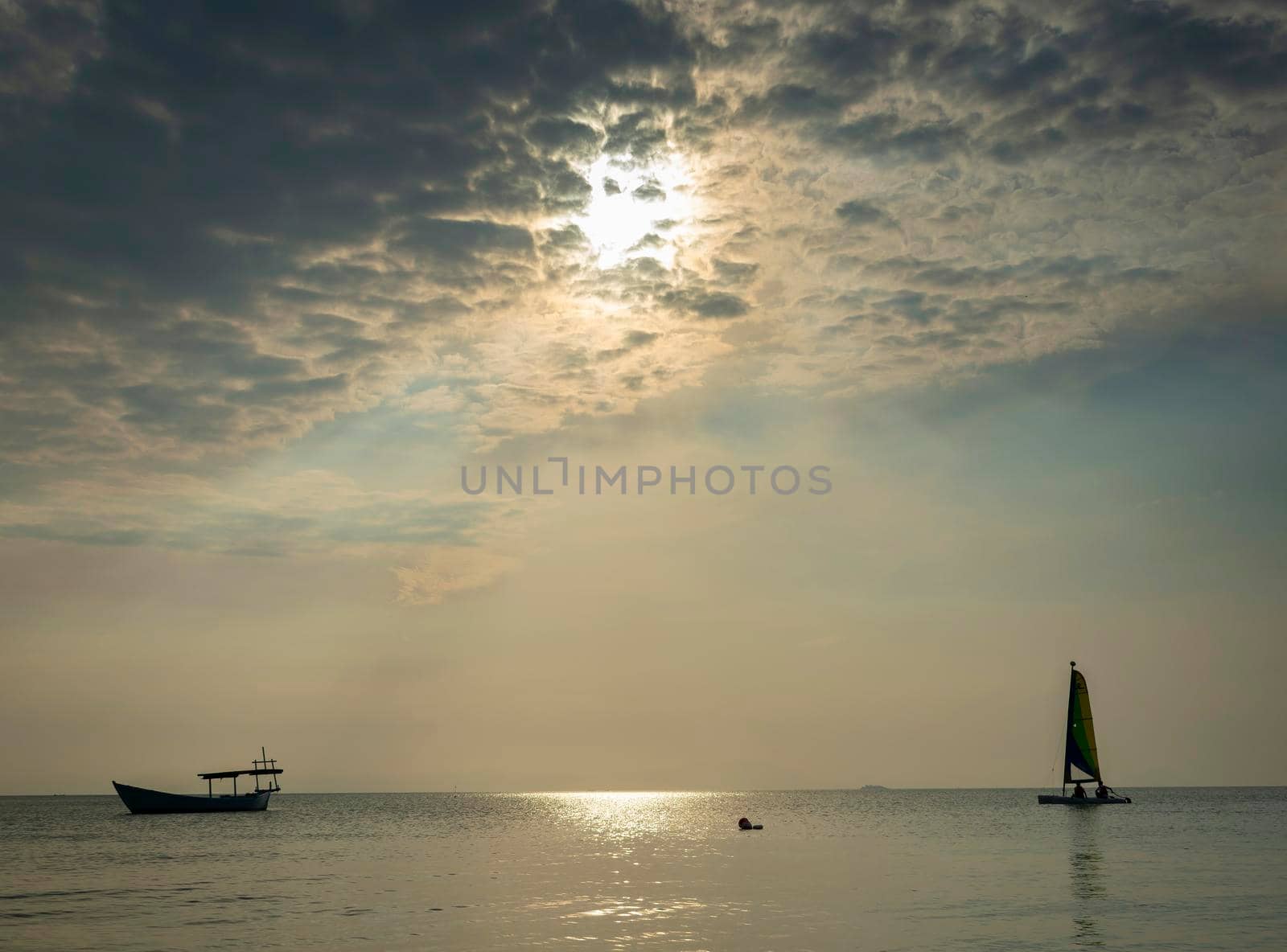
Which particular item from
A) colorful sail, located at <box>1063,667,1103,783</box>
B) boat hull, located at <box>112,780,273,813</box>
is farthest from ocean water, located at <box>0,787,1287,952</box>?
boat hull, located at <box>112,780,273,813</box>

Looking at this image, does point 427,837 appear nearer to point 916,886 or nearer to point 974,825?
point 974,825

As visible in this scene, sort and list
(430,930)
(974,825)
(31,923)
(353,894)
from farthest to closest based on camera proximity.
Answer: (974,825) < (353,894) < (31,923) < (430,930)

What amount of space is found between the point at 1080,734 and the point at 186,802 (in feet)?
446

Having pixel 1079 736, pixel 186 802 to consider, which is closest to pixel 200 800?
pixel 186 802

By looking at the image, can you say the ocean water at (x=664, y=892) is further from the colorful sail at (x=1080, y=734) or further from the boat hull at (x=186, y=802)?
the boat hull at (x=186, y=802)

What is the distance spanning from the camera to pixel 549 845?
97812 millimetres

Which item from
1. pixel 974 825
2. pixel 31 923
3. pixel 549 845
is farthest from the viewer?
pixel 974 825

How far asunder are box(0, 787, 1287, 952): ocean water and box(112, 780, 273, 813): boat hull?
67758mm

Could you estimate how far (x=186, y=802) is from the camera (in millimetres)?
176125

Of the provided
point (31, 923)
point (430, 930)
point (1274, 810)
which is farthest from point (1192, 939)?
point (1274, 810)

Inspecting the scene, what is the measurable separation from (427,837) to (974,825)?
204ft

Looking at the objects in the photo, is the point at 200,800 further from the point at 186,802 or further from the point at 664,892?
the point at 664,892

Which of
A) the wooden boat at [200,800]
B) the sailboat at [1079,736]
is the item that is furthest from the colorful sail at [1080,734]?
the wooden boat at [200,800]

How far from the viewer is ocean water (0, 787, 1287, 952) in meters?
41.1
